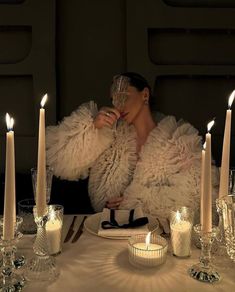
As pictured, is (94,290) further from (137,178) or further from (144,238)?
(137,178)

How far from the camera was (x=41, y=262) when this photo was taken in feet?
2.86

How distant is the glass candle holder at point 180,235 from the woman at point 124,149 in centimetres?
38

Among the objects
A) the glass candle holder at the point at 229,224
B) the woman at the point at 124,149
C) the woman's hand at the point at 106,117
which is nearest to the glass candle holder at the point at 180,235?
the glass candle holder at the point at 229,224

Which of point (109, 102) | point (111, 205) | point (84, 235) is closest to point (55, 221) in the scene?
point (84, 235)

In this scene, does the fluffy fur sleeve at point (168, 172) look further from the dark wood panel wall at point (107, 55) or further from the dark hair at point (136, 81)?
the dark wood panel wall at point (107, 55)

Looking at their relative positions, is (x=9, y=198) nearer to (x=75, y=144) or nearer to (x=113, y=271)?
(x=113, y=271)

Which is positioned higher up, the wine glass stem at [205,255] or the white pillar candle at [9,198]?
the white pillar candle at [9,198]

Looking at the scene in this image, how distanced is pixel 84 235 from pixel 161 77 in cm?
105

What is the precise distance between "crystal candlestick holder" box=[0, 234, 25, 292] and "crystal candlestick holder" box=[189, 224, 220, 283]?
385 millimetres

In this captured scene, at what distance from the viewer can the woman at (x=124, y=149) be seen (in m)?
1.41

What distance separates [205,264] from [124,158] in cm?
72

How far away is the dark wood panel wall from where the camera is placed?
181cm

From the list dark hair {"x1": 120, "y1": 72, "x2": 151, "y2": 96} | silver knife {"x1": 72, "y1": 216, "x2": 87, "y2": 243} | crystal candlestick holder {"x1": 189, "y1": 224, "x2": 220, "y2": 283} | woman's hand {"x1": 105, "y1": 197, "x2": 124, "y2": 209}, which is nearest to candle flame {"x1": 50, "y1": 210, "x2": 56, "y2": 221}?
silver knife {"x1": 72, "y1": 216, "x2": 87, "y2": 243}

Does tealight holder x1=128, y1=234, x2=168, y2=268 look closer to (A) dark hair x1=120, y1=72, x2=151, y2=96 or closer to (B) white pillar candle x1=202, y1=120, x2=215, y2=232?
(B) white pillar candle x1=202, y1=120, x2=215, y2=232
